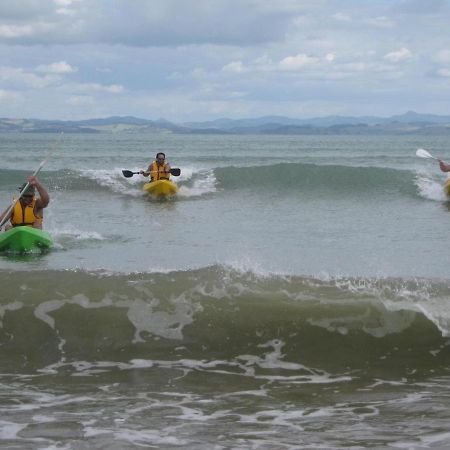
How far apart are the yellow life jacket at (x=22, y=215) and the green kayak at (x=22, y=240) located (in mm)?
354

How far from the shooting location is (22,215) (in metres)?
13.2

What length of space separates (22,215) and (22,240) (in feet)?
1.92

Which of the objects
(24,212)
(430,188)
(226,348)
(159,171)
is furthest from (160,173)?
(226,348)

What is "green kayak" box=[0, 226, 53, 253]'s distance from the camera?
41.7 feet

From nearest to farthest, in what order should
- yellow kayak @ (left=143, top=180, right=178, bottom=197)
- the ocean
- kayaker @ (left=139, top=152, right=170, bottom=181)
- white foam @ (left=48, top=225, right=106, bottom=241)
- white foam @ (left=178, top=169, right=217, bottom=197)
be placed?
the ocean < white foam @ (left=48, top=225, right=106, bottom=241) < yellow kayak @ (left=143, top=180, right=178, bottom=197) < kayaker @ (left=139, top=152, right=170, bottom=181) < white foam @ (left=178, top=169, right=217, bottom=197)

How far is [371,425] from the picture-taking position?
550cm

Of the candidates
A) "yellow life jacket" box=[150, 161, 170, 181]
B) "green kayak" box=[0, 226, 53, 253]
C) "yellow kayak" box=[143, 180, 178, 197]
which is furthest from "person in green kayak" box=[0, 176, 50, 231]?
"yellow life jacket" box=[150, 161, 170, 181]

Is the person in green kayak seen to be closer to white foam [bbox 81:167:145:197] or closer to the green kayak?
the green kayak

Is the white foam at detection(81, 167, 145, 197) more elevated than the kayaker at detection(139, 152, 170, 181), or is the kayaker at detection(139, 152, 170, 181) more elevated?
the kayaker at detection(139, 152, 170, 181)

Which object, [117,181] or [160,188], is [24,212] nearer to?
[160,188]

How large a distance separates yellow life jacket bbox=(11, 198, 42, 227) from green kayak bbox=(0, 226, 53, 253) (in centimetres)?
35

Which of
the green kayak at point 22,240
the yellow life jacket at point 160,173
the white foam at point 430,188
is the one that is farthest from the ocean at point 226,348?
the white foam at point 430,188

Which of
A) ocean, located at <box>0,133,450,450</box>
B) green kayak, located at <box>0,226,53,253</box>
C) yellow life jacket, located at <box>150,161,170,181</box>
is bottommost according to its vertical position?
ocean, located at <box>0,133,450,450</box>

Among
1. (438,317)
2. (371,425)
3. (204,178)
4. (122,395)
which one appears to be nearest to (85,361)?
(122,395)
